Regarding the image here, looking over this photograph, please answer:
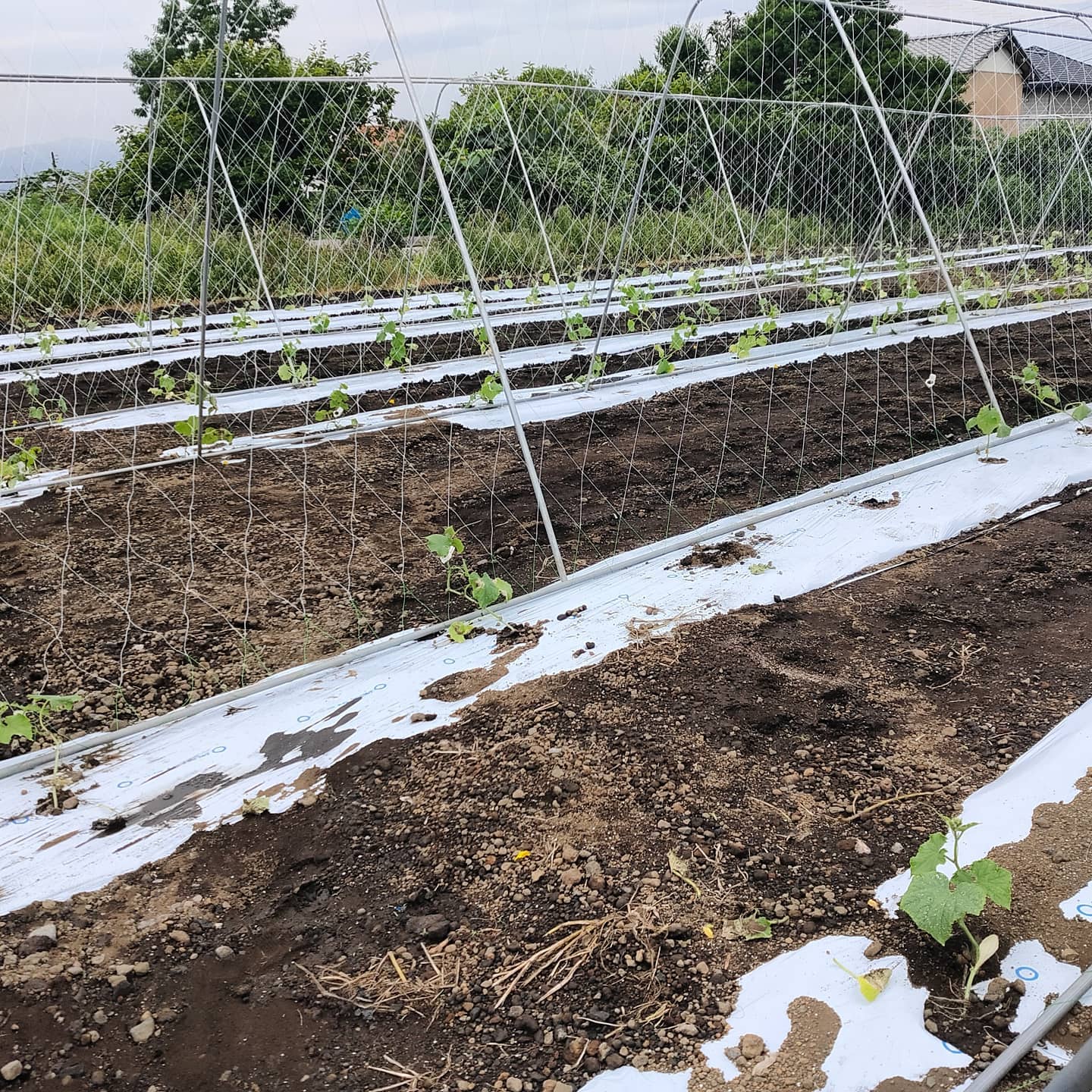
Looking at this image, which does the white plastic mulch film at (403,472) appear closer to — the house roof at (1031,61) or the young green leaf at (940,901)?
the young green leaf at (940,901)

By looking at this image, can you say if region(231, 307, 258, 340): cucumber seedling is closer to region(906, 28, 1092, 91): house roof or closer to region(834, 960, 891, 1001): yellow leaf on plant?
region(834, 960, 891, 1001): yellow leaf on plant

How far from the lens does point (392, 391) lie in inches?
262

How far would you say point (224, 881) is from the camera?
7.37 feet

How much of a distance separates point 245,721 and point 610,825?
3.89ft

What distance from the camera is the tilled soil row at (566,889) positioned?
181 centimetres

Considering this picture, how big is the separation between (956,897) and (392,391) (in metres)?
5.48

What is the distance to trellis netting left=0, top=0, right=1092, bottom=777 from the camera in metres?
3.68

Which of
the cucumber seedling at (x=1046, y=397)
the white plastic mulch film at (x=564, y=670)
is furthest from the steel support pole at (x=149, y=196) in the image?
the cucumber seedling at (x=1046, y=397)

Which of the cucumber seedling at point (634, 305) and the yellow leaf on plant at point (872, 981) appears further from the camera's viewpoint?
the cucumber seedling at point (634, 305)

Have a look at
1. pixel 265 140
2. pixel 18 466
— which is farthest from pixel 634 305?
pixel 265 140

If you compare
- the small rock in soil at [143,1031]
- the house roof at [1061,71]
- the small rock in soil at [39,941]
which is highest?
the house roof at [1061,71]

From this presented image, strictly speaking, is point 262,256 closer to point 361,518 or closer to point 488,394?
point 488,394

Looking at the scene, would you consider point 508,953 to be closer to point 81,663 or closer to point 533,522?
point 81,663

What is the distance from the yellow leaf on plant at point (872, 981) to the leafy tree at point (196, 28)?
162 inches
